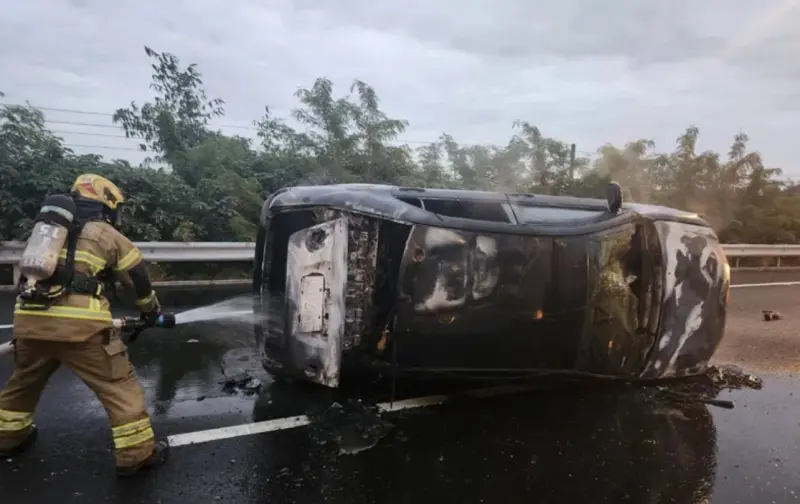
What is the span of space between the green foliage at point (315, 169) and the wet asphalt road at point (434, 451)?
4713 millimetres

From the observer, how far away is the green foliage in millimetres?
8711

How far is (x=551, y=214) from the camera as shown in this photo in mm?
4043

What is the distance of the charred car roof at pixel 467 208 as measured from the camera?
3.57 meters

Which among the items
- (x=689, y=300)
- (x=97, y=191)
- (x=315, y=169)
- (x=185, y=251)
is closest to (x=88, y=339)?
(x=97, y=191)

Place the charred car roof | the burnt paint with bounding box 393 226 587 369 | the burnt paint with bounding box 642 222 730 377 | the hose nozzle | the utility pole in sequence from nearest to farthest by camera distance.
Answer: the hose nozzle, the burnt paint with bounding box 393 226 587 369, the charred car roof, the burnt paint with bounding box 642 222 730 377, the utility pole

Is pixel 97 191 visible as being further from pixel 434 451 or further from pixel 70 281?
pixel 434 451

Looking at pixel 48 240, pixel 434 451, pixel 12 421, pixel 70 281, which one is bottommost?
pixel 434 451

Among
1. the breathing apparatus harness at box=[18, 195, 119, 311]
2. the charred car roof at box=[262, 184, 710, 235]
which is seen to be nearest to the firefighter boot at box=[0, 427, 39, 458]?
the breathing apparatus harness at box=[18, 195, 119, 311]

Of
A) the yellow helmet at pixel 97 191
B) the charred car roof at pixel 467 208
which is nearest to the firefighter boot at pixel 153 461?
the yellow helmet at pixel 97 191

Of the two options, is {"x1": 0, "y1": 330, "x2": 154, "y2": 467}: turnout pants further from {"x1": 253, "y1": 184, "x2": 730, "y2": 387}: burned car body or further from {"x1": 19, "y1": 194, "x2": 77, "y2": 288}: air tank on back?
{"x1": 253, "y1": 184, "x2": 730, "y2": 387}: burned car body

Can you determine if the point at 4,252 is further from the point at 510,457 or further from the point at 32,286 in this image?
the point at 510,457

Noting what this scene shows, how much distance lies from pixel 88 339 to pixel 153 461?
2.22 ft

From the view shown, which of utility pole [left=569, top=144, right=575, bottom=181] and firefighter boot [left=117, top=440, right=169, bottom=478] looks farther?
utility pole [left=569, top=144, right=575, bottom=181]

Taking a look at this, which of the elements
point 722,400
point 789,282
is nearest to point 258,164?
point 722,400
